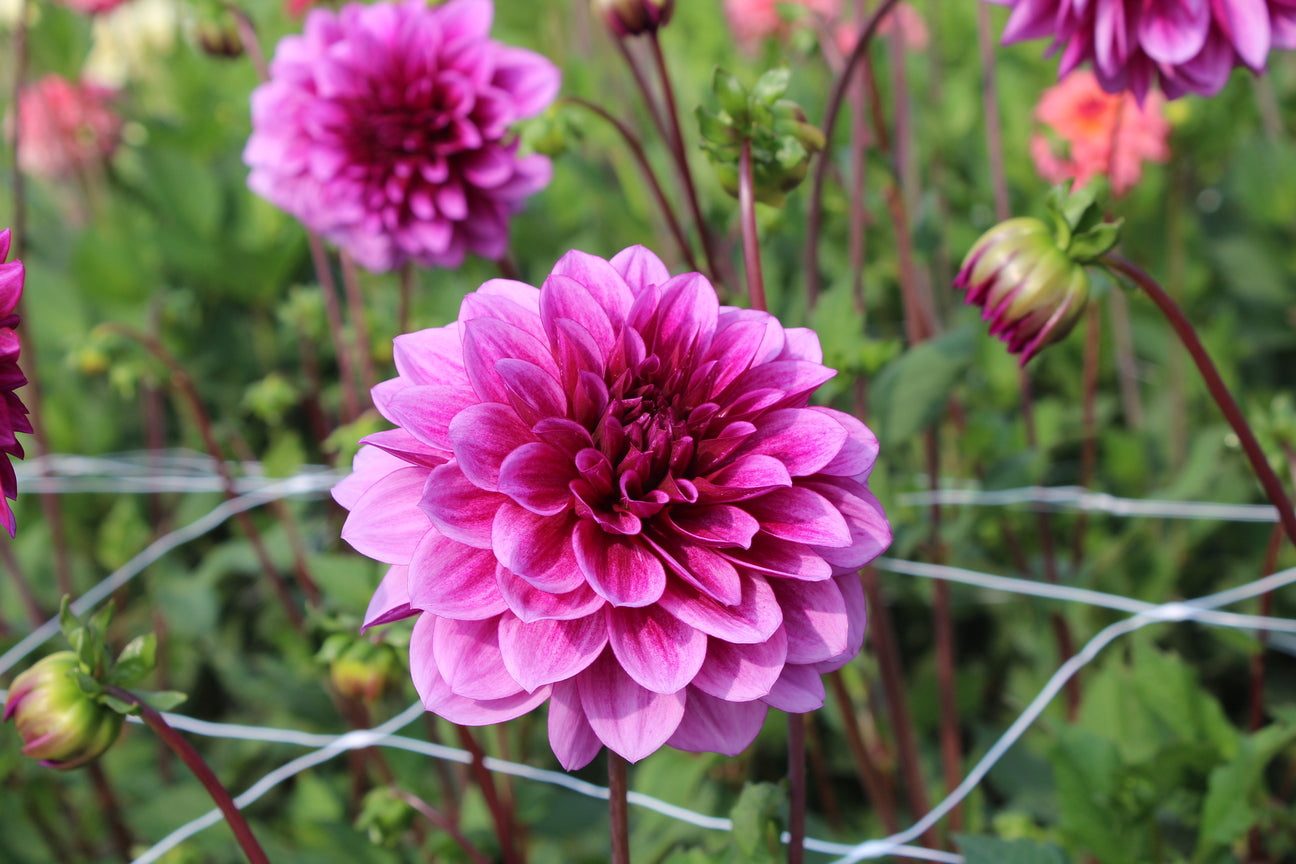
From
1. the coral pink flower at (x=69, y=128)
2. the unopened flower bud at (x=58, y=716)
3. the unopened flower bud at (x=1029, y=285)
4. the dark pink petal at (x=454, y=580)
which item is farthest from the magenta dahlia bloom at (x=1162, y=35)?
the coral pink flower at (x=69, y=128)

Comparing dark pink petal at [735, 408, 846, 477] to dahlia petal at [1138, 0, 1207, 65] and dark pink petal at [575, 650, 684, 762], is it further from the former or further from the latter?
dahlia petal at [1138, 0, 1207, 65]

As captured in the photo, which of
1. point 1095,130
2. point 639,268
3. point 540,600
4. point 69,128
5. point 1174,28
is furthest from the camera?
point 69,128

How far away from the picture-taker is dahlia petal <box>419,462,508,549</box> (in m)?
0.54

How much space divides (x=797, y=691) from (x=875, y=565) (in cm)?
58

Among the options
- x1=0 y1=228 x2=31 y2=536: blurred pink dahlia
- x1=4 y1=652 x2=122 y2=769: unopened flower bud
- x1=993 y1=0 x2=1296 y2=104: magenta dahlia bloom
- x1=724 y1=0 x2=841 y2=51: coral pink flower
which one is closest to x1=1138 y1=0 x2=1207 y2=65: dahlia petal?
x1=993 y1=0 x2=1296 y2=104: magenta dahlia bloom

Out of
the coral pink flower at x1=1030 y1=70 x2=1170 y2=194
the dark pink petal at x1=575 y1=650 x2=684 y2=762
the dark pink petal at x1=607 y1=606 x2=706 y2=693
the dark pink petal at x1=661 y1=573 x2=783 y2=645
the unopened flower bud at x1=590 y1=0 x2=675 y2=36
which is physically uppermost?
the unopened flower bud at x1=590 y1=0 x2=675 y2=36

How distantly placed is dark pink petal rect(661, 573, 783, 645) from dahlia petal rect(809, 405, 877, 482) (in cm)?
8

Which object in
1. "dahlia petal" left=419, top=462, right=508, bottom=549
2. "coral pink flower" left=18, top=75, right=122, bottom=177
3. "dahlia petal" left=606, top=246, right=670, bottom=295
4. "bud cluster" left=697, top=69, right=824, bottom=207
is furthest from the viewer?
"coral pink flower" left=18, top=75, right=122, bottom=177

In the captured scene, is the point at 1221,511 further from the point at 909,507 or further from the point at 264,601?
the point at 264,601

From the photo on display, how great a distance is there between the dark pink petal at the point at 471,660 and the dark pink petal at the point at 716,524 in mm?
129

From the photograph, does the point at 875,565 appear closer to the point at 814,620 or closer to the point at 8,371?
the point at 814,620

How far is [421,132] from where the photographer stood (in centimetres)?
118

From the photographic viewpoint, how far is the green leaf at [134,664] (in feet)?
2.42

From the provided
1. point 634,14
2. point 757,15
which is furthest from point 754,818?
point 757,15
